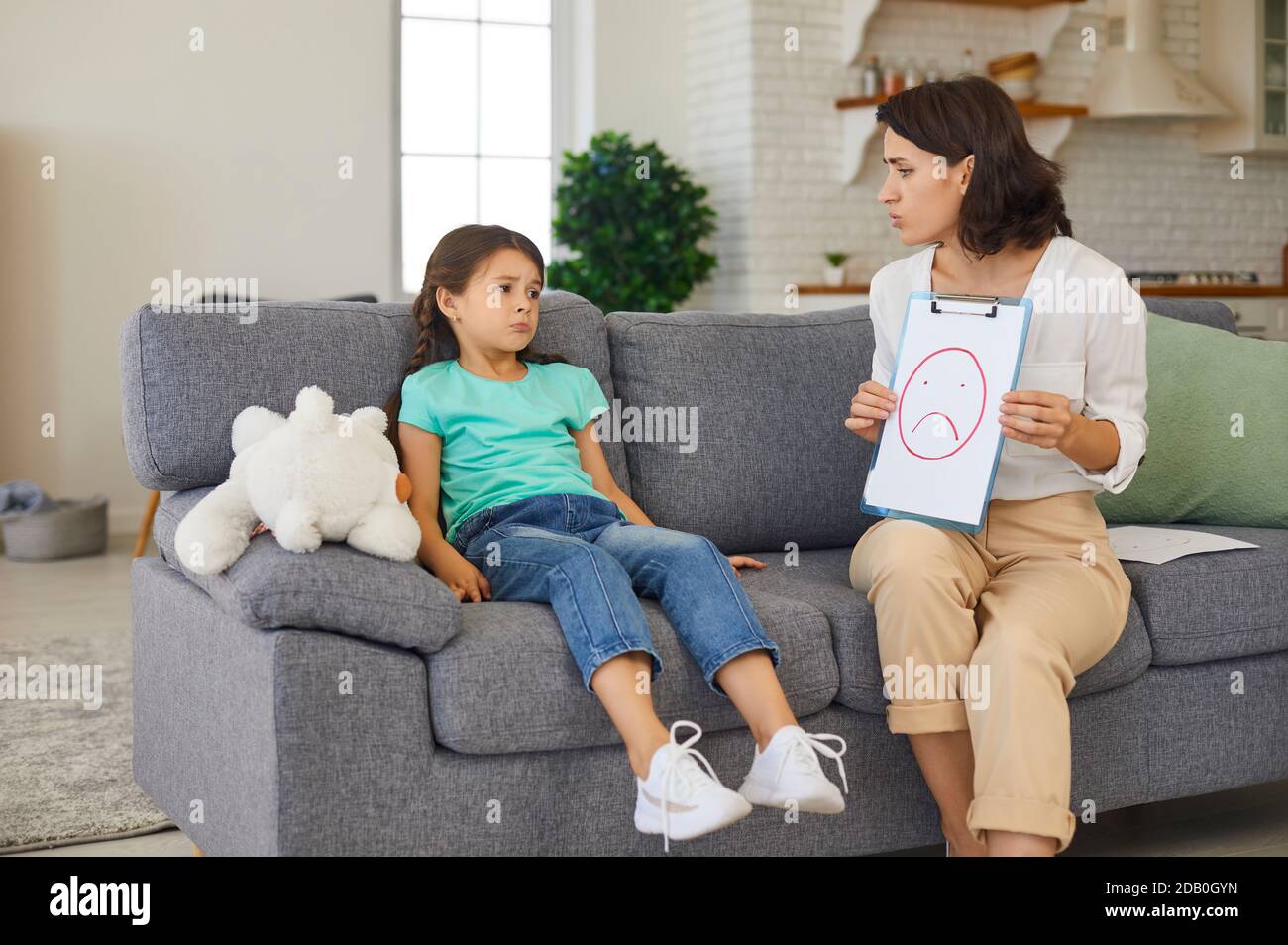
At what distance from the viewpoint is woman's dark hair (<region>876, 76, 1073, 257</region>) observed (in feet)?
6.57

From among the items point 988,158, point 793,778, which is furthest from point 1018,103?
point 793,778

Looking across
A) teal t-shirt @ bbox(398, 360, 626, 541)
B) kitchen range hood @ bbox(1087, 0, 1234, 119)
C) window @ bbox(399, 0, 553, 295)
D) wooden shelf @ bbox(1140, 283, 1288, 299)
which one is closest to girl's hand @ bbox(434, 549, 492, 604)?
teal t-shirt @ bbox(398, 360, 626, 541)

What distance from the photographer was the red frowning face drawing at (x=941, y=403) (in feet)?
6.39

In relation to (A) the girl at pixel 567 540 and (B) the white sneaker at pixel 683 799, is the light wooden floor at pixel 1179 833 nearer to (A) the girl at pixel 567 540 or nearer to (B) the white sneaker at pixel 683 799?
(A) the girl at pixel 567 540

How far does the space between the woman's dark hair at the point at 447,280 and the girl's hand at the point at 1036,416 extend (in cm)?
73

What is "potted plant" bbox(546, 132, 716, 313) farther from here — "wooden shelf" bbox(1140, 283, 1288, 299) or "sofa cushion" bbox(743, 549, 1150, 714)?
"sofa cushion" bbox(743, 549, 1150, 714)

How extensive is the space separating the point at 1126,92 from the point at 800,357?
13.3 ft

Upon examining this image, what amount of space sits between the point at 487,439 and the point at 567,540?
265mm

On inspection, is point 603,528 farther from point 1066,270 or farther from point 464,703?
point 1066,270

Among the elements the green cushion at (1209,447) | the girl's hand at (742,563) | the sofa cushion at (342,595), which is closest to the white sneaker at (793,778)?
the sofa cushion at (342,595)

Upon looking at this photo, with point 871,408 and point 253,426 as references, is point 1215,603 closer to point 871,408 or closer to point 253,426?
point 871,408

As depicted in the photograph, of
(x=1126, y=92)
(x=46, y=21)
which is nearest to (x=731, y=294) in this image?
(x=1126, y=92)

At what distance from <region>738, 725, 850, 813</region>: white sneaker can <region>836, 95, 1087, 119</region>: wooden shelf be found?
4220 mm

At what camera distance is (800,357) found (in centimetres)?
252
